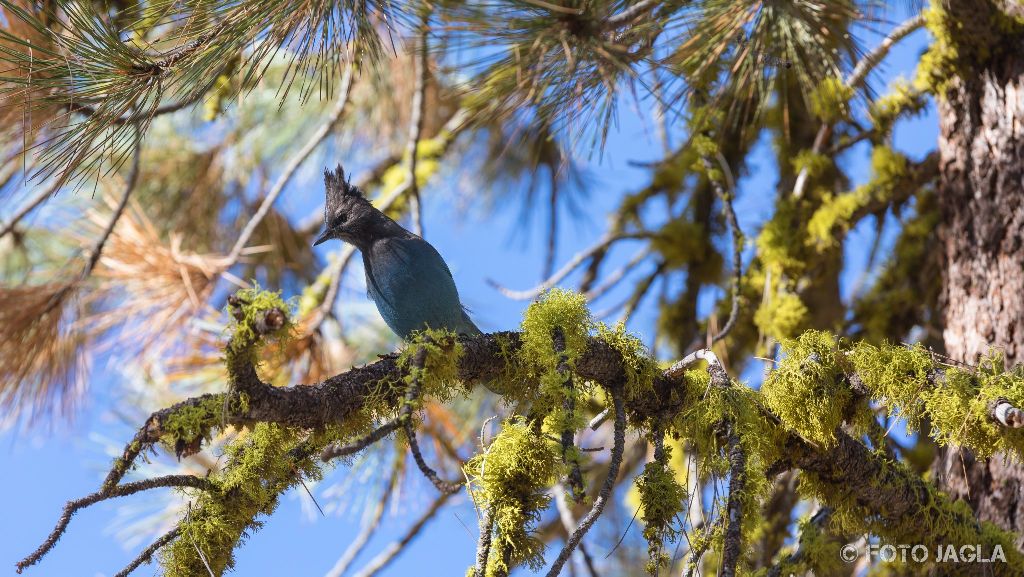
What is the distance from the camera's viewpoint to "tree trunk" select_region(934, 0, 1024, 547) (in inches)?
125

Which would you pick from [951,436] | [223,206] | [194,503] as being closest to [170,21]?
[194,503]

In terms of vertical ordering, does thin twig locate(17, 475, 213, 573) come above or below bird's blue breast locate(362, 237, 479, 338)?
below

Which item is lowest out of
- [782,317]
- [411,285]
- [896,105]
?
[411,285]

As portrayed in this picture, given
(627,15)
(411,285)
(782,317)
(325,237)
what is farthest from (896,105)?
(325,237)

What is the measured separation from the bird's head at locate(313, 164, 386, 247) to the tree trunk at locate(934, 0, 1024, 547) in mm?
2038

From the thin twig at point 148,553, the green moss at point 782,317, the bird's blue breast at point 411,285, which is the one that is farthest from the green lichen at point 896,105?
the thin twig at point 148,553

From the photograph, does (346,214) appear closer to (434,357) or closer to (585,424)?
(434,357)

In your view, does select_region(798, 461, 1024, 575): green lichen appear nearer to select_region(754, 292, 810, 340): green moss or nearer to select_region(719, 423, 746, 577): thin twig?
select_region(719, 423, 746, 577): thin twig

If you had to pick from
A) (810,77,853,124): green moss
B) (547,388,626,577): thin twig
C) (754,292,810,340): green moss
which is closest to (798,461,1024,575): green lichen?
(547,388,626,577): thin twig

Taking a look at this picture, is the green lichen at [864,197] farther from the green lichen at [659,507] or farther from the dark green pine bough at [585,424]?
the green lichen at [659,507]

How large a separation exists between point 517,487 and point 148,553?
0.71 meters

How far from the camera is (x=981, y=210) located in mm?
3395

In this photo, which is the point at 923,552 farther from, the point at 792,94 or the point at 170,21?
the point at 792,94

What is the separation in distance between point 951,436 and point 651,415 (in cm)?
A: 69
